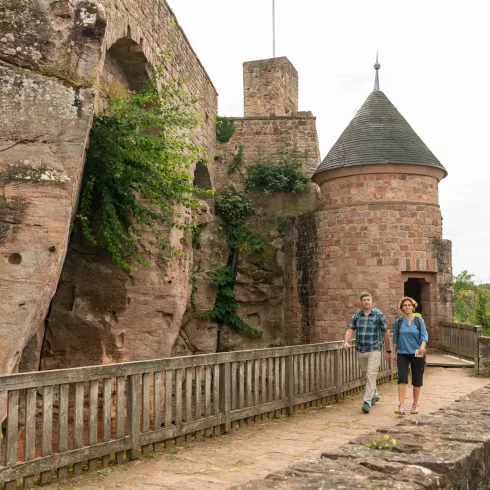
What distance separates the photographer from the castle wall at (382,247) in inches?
581

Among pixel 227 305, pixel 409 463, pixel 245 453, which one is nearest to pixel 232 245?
pixel 227 305

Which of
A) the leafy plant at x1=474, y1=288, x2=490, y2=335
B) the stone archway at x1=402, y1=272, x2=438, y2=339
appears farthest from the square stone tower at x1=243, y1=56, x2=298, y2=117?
the leafy plant at x1=474, y1=288, x2=490, y2=335

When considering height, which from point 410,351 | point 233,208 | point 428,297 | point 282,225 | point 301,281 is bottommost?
point 410,351

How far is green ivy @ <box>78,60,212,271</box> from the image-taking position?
26.6 ft

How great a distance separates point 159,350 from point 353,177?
7.70 m

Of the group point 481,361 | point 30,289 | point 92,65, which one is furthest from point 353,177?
point 30,289

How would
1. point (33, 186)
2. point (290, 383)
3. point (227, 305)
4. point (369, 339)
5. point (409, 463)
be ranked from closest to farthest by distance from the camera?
point (409, 463) < point (33, 186) < point (290, 383) < point (369, 339) < point (227, 305)

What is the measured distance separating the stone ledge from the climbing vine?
12.1m

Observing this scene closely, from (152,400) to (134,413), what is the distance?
1.21m

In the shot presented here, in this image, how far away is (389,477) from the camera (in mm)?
3084

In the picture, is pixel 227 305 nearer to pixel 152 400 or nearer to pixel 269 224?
pixel 269 224

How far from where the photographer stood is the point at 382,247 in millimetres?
14852

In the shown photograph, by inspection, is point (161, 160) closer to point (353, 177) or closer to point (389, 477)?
point (389, 477)

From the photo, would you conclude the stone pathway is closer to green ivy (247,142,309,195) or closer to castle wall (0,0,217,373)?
castle wall (0,0,217,373)
